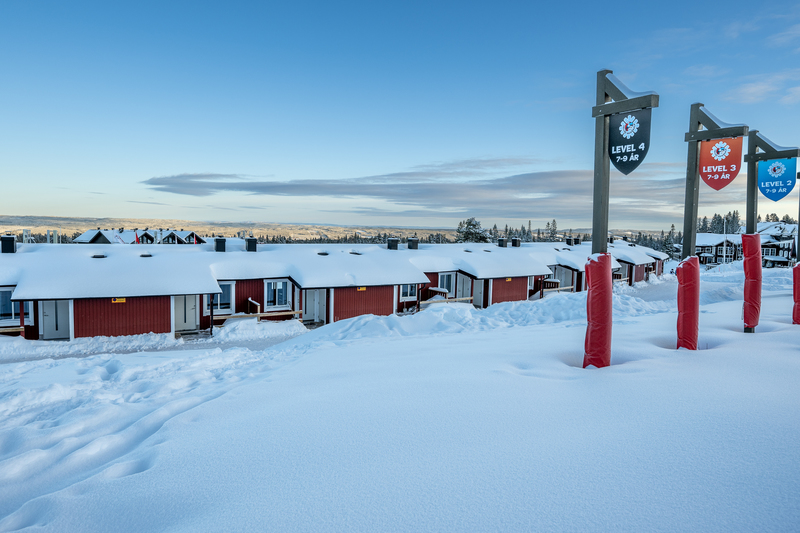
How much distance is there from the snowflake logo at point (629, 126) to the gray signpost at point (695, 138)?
328 cm

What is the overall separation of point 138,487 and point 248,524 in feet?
3.76

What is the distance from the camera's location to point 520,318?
15.0 m

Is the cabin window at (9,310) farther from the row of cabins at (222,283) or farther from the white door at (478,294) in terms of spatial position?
the white door at (478,294)

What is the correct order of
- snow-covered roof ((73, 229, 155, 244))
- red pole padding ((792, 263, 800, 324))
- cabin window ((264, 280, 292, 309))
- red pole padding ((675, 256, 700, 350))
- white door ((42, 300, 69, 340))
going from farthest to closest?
snow-covered roof ((73, 229, 155, 244)) < cabin window ((264, 280, 292, 309)) < white door ((42, 300, 69, 340)) < red pole padding ((792, 263, 800, 324)) < red pole padding ((675, 256, 700, 350))

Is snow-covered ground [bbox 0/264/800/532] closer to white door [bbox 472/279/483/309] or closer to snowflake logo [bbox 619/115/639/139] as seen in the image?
snowflake logo [bbox 619/115/639/139]

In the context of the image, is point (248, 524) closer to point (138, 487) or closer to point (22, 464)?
point (138, 487)

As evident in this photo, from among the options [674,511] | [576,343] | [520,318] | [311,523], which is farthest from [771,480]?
[520,318]

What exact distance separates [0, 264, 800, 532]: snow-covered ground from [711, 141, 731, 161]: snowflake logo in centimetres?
375

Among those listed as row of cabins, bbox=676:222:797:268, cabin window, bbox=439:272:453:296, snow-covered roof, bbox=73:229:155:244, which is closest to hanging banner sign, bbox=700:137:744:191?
cabin window, bbox=439:272:453:296

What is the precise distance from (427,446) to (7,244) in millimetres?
22179

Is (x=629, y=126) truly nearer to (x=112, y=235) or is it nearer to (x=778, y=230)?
(x=112, y=235)

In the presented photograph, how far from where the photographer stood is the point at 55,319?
16.3 meters

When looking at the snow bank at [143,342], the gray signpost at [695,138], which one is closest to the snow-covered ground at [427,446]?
the gray signpost at [695,138]

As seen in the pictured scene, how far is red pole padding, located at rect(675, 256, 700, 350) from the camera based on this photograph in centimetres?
692
